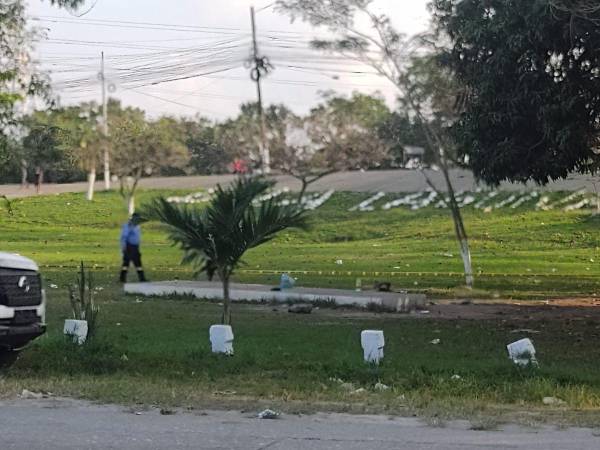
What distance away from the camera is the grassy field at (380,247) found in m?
25.6

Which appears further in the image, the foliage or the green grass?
the foliage

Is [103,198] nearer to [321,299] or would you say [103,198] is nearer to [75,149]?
[75,149]

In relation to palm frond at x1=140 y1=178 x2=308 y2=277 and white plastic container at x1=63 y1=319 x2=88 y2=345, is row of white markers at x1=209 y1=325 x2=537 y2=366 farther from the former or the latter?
palm frond at x1=140 y1=178 x2=308 y2=277

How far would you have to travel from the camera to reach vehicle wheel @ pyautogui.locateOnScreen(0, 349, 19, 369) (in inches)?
423

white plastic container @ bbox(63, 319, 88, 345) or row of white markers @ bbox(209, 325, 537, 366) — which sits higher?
white plastic container @ bbox(63, 319, 88, 345)

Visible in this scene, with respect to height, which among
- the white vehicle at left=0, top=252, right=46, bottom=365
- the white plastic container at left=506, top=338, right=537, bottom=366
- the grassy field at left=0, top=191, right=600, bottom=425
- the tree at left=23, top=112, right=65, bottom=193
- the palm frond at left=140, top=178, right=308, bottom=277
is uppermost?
the tree at left=23, top=112, right=65, bottom=193

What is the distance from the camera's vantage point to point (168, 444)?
7.17 meters

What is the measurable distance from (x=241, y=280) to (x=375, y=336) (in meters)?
14.9

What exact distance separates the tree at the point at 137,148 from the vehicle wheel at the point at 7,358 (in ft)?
14.0

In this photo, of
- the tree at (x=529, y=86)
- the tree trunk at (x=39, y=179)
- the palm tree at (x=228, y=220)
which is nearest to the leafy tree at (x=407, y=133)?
the tree at (x=529, y=86)

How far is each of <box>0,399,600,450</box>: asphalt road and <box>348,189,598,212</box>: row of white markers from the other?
1654 inches

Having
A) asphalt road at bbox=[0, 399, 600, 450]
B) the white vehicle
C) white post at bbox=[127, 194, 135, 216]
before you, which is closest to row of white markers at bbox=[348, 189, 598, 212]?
white post at bbox=[127, 194, 135, 216]

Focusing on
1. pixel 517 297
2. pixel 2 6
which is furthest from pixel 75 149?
pixel 517 297

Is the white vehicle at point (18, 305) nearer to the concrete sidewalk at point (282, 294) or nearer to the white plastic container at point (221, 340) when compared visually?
the white plastic container at point (221, 340)
